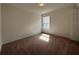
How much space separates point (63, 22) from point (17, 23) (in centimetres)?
109

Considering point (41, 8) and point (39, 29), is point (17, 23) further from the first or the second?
point (41, 8)

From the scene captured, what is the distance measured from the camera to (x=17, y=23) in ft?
8.02

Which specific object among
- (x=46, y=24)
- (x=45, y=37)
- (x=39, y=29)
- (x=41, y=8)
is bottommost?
(x=45, y=37)

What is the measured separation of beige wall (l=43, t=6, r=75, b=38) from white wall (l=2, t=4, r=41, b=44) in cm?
35

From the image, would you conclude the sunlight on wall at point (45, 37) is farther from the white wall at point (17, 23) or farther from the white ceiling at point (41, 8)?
the white ceiling at point (41, 8)

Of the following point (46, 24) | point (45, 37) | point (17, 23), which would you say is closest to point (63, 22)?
point (46, 24)

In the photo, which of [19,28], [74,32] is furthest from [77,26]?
[19,28]

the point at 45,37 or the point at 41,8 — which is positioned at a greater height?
the point at 41,8

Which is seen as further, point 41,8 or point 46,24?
point 46,24

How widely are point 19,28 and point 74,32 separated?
50.6 inches

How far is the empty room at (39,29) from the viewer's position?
2330 millimetres

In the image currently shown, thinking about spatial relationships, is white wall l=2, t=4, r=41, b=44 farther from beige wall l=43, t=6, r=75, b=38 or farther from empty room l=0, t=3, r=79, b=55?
beige wall l=43, t=6, r=75, b=38

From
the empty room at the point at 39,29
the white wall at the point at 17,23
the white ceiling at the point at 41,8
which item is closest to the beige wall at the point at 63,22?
the empty room at the point at 39,29

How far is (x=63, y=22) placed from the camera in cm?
248
